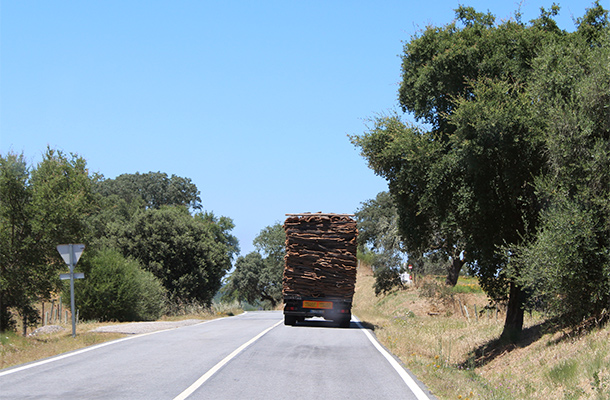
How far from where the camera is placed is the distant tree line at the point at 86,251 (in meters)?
23.9

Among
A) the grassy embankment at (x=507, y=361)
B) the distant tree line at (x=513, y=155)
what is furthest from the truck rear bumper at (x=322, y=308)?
the distant tree line at (x=513, y=155)

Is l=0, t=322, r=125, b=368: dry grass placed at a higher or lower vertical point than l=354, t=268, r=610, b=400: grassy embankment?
higher

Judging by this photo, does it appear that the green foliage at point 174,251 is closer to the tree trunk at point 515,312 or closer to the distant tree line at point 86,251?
the distant tree line at point 86,251

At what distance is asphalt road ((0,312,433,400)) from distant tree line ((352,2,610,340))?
439 cm

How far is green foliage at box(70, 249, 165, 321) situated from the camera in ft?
95.2

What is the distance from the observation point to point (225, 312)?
41.5 m

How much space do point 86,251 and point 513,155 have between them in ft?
72.0

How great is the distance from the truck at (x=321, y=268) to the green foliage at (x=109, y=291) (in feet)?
37.0

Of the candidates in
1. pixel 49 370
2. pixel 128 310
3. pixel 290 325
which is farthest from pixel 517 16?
pixel 128 310

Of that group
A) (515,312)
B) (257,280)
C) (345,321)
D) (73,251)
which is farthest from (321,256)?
(257,280)

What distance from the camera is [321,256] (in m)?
21.8

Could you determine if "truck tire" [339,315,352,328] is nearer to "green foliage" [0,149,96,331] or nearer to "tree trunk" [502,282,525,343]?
"tree trunk" [502,282,525,343]

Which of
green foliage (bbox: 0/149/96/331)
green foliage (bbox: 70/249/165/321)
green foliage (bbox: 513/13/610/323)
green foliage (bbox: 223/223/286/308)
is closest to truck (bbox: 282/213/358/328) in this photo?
green foliage (bbox: 513/13/610/323)

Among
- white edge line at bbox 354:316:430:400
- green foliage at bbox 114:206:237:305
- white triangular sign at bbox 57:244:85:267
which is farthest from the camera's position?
green foliage at bbox 114:206:237:305
